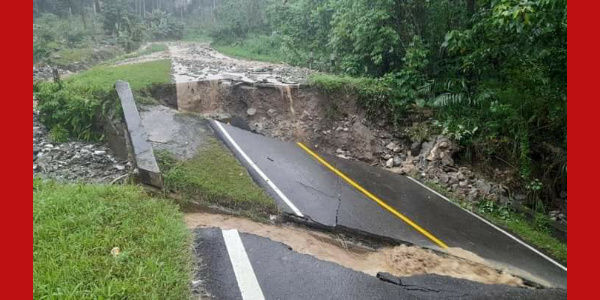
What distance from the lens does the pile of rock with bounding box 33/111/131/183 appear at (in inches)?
283

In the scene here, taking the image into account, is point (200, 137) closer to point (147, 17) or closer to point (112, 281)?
point (112, 281)

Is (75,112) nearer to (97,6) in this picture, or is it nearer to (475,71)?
(475,71)

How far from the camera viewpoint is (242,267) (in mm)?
4027

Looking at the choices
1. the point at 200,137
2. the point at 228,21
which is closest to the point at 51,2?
the point at 228,21

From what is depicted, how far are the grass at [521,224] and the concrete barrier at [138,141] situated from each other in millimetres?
6429

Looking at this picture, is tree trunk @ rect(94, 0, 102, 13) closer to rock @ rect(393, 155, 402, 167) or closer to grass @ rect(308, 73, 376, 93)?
grass @ rect(308, 73, 376, 93)

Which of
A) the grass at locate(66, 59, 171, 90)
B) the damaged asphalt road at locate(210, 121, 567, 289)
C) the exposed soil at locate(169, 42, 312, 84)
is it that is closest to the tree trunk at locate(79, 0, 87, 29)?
the exposed soil at locate(169, 42, 312, 84)

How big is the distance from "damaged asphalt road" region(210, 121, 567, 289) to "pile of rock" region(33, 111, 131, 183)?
2460 mm

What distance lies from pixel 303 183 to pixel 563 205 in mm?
6488

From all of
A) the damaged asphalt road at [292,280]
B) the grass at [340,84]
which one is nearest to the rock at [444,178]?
the grass at [340,84]

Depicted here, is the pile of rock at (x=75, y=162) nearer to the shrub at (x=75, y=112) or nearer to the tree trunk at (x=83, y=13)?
the shrub at (x=75, y=112)

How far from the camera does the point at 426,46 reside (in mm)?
11367

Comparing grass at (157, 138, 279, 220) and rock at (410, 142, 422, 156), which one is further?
rock at (410, 142, 422, 156)

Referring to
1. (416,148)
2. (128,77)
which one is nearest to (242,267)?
(416,148)
